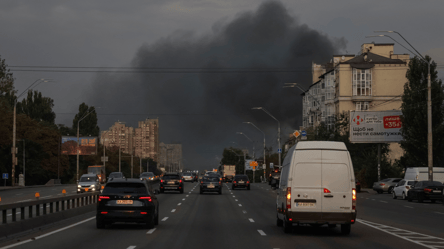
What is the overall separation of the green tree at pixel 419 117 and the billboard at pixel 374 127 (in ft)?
22.7

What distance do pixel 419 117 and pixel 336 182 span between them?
147 feet

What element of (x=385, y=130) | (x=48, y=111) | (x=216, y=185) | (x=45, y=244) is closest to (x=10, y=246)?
(x=45, y=244)

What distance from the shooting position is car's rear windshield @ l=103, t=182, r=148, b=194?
18.7m

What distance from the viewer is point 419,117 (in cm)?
5828

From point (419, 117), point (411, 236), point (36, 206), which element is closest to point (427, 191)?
point (419, 117)

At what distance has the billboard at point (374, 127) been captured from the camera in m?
67.2

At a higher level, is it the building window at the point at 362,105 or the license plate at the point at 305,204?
the building window at the point at 362,105

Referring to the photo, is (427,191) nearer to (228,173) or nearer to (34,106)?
(228,173)

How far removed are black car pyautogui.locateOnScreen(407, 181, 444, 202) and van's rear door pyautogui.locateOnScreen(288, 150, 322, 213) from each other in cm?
2628

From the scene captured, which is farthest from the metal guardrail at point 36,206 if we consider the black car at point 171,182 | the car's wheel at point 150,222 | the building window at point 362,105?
the building window at point 362,105

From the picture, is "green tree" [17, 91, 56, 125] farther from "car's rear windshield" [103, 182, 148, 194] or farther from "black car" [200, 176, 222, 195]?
"car's rear windshield" [103, 182, 148, 194]

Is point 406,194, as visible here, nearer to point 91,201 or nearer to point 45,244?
point 91,201

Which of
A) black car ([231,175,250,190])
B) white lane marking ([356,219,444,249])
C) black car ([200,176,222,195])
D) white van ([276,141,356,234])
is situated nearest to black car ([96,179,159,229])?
white van ([276,141,356,234])

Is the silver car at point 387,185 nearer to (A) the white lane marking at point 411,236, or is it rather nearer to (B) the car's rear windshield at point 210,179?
(B) the car's rear windshield at point 210,179
